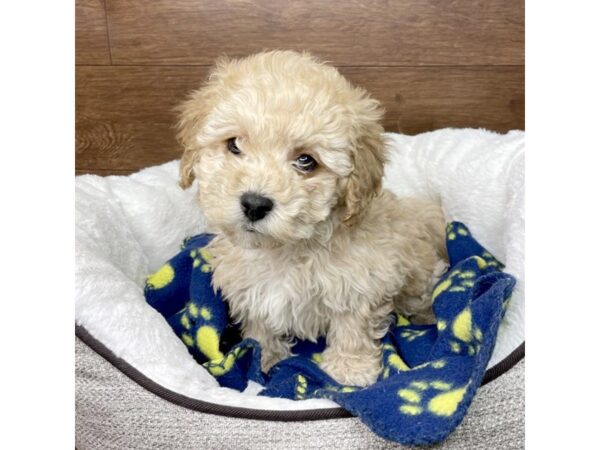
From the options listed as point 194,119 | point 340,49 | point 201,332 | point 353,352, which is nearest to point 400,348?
point 353,352

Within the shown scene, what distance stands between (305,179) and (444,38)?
5.16ft

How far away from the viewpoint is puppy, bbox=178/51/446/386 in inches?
64.7

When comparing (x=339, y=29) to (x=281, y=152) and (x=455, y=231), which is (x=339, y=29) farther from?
(x=281, y=152)

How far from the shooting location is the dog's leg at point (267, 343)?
2143mm

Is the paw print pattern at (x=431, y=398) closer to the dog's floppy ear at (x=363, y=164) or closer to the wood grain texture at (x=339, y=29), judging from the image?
the dog's floppy ear at (x=363, y=164)

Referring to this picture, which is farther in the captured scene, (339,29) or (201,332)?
(339,29)

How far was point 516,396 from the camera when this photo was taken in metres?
1.54

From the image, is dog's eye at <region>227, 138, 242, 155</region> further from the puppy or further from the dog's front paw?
the dog's front paw

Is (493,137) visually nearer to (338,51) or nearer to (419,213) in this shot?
(419,213)

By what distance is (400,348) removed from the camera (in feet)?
6.97

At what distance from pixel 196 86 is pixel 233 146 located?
54.2 inches

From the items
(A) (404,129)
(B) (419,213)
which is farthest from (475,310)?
(A) (404,129)

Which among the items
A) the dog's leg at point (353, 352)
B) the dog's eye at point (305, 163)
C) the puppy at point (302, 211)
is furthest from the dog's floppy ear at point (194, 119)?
the dog's leg at point (353, 352)

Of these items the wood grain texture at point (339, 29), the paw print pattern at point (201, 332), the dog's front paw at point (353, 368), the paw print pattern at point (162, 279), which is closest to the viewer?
the dog's front paw at point (353, 368)
